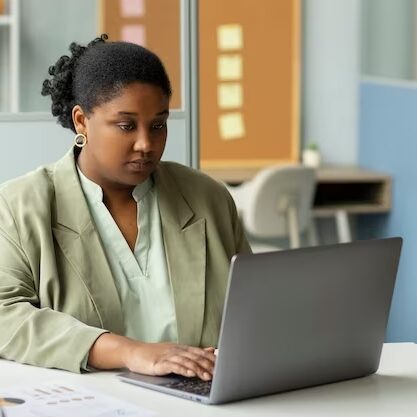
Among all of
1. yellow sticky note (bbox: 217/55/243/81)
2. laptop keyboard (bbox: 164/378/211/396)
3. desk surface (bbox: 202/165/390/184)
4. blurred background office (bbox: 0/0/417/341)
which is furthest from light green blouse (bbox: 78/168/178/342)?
yellow sticky note (bbox: 217/55/243/81)

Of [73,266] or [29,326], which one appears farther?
[73,266]

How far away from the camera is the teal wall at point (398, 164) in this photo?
210 inches

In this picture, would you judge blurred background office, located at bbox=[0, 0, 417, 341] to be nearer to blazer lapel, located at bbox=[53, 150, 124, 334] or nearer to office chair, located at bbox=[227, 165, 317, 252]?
office chair, located at bbox=[227, 165, 317, 252]

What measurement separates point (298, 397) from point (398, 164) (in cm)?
381

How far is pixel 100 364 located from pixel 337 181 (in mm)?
4034

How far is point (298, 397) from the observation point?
1915mm

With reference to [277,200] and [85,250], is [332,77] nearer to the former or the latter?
[277,200]

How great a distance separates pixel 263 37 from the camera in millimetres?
6426

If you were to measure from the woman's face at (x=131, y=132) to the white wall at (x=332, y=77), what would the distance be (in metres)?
4.23

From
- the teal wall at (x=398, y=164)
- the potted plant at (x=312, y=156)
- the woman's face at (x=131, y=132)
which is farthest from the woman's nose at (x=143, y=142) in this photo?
the potted plant at (x=312, y=156)

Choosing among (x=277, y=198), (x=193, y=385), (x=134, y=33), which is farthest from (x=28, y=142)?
(x=277, y=198)

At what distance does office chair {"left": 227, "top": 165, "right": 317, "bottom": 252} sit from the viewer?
5609 mm

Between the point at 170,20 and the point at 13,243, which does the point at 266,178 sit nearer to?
the point at 170,20

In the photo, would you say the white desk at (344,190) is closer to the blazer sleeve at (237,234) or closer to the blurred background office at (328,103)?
the blurred background office at (328,103)
